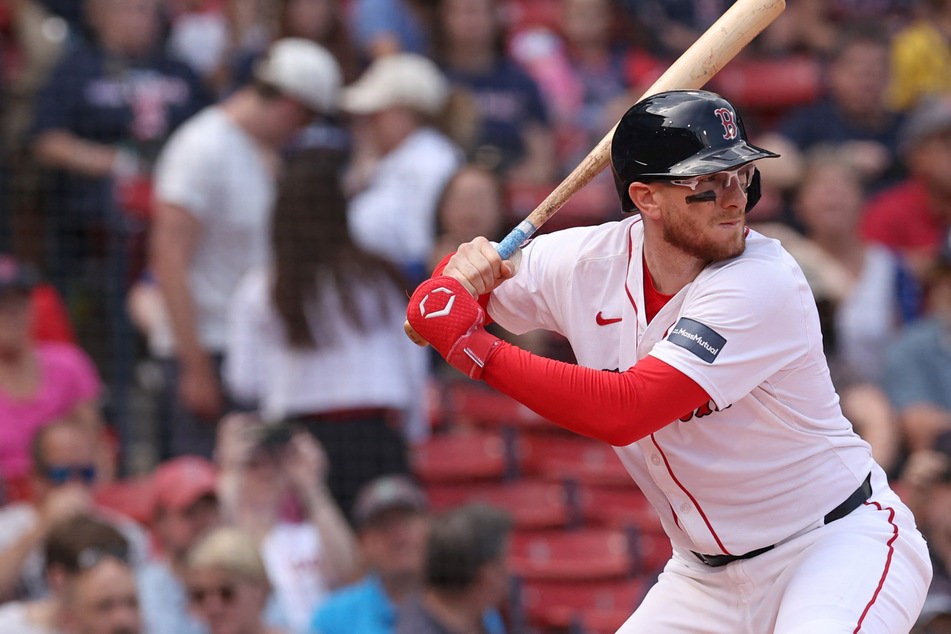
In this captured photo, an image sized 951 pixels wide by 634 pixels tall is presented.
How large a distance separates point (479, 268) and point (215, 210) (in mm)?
2626

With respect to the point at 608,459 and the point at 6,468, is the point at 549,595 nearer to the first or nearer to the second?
the point at 608,459

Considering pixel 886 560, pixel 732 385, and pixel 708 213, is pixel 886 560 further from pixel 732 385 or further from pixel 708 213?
pixel 708 213

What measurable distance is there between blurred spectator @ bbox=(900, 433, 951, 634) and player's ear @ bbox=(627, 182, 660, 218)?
188cm

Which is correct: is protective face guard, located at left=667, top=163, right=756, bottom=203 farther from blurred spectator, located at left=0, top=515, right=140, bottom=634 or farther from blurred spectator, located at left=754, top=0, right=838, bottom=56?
blurred spectator, located at left=754, top=0, right=838, bottom=56

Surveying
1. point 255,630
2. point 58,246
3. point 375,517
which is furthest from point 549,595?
point 58,246

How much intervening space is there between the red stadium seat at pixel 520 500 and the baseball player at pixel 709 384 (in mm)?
2466

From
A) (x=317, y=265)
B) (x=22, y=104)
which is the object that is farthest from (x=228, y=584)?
(x=22, y=104)

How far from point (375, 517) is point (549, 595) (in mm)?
978

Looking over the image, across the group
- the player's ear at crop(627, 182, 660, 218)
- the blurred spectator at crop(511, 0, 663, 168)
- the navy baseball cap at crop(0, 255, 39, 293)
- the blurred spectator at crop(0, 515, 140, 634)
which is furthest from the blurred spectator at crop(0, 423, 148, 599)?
the blurred spectator at crop(511, 0, 663, 168)

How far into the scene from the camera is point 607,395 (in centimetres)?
221

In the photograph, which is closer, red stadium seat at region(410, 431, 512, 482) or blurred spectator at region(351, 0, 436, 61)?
red stadium seat at region(410, 431, 512, 482)

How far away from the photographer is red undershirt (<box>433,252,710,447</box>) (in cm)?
220

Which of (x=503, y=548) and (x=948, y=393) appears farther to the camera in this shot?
(x=948, y=393)

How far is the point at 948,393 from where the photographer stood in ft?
15.6
